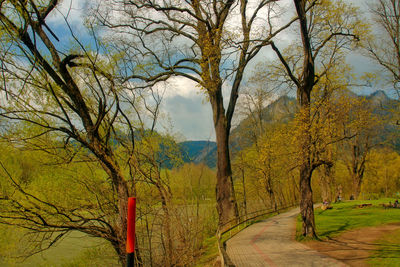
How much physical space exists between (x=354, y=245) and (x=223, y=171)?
26.6ft

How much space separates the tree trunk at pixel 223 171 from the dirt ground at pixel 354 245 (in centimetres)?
517

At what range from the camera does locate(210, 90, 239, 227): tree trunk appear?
727 inches

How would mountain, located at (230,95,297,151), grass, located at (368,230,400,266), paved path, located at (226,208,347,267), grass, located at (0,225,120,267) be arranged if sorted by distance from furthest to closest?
1. mountain, located at (230,95,297,151)
2. grass, located at (0,225,120,267)
3. paved path, located at (226,208,347,267)
4. grass, located at (368,230,400,266)

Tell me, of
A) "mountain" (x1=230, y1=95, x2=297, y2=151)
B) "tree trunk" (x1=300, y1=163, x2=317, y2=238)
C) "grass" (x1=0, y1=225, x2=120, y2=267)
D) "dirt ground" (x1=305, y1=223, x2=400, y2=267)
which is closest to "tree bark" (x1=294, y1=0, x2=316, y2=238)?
"tree trunk" (x1=300, y1=163, x2=317, y2=238)

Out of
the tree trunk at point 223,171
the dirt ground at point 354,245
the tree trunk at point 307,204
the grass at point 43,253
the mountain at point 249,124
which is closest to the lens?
the dirt ground at point 354,245

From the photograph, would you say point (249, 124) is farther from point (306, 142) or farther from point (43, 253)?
point (43, 253)

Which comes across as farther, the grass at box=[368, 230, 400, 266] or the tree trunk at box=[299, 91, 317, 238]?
the tree trunk at box=[299, 91, 317, 238]

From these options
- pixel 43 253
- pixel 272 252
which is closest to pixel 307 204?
pixel 272 252

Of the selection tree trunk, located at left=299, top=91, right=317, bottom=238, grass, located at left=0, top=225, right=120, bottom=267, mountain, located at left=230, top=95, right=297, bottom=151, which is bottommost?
grass, located at left=0, top=225, right=120, bottom=267

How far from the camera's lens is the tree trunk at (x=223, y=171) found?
18.5 m

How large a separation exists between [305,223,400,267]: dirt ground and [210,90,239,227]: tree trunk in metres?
5.17

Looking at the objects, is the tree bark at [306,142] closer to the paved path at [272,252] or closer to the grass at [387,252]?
the paved path at [272,252]

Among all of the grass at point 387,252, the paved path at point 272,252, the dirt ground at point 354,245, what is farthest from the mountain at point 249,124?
the grass at point 387,252

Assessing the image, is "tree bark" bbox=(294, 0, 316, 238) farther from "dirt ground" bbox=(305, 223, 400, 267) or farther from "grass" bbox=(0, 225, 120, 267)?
"grass" bbox=(0, 225, 120, 267)
